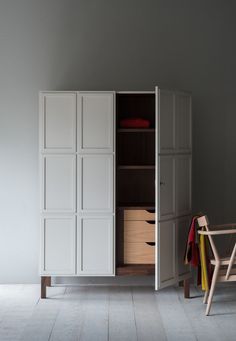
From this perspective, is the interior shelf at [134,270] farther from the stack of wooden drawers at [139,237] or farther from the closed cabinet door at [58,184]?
the closed cabinet door at [58,184]

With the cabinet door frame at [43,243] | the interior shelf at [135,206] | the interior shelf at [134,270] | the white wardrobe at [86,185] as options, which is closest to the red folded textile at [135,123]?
the white wardrobe at [86,185]

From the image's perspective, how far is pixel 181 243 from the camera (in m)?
6.46

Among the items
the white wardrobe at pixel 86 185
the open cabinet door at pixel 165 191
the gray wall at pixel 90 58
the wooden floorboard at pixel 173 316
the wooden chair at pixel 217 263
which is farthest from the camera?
the gray wall at pixel 90 58

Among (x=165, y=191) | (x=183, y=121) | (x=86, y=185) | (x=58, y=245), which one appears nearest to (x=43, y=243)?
(x=58, y=245)

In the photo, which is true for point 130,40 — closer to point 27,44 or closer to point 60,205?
point 27,44

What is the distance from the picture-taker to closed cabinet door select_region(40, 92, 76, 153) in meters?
6.35

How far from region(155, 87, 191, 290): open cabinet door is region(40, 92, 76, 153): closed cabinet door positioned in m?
0.82

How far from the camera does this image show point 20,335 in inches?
203

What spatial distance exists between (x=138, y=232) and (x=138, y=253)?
0.20 meters

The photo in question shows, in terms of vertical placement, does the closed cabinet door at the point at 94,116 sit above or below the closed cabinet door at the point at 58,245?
above

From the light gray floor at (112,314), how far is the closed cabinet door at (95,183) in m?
0.85

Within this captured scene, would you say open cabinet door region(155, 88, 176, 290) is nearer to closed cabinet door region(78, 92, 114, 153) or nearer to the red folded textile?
the red folded textile

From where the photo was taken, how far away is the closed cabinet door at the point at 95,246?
639cm

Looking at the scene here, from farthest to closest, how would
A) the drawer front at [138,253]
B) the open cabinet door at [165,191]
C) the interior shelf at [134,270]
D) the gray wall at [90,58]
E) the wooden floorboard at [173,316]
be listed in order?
the gray wall at [90,58] → the drawer front at [138,253] → the interior shelf at [134,270] → the open cabinet door at [165,191] → the wooden floorboard at [173,316]
